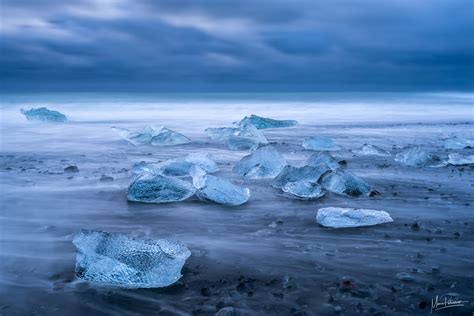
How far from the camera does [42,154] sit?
6.57 m

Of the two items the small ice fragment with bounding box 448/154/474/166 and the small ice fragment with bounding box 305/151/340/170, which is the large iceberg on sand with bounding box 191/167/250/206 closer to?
the small ice fragment with bounding box 305/151/340/170

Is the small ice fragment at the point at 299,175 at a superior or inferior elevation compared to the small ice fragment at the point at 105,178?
superior

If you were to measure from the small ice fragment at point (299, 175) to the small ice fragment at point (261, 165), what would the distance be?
47 cm

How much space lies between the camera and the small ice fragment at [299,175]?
414 cm

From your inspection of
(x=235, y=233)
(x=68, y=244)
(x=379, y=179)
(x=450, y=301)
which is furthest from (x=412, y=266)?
(x=379, y=179)

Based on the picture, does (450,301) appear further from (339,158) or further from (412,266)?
(339,158)

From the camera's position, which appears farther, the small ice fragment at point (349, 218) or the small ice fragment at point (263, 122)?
the small ice fragment at point (263, 122)

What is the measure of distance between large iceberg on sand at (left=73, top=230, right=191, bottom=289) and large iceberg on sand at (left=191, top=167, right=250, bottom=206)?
45.0 inches

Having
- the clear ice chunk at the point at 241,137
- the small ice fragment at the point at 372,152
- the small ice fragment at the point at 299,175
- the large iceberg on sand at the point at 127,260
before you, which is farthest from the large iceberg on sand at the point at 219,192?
the clear ice chunk at the point at 241,137

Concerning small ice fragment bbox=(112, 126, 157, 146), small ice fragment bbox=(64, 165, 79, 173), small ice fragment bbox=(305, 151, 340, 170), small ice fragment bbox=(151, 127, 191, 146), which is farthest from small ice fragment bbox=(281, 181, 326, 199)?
small ice fragment bbox=(112, 126, 157, 146)

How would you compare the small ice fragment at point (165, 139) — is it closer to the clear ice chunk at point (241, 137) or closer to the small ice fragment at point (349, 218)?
the clear ice chunk at point (241, 137)

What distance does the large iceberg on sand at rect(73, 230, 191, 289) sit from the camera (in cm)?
209

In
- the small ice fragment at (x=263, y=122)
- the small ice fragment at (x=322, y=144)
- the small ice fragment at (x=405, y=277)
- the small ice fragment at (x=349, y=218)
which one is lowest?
the small ice fragment at (x=405, y=277)

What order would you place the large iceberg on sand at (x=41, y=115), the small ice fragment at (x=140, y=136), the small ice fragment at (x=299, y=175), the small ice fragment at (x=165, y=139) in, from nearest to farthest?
the small ice fragment at (x=299, y=175)
the small ice fragment at (x=165, y=139)
the small ice fragment at (x=140, y=136)
the large iceberg on sand at (x=41, y=115)
